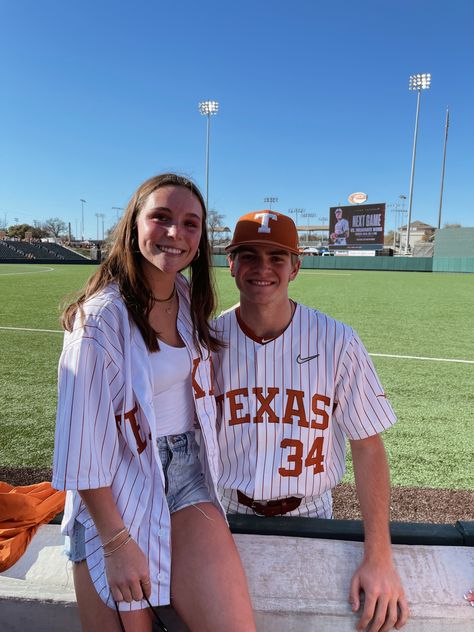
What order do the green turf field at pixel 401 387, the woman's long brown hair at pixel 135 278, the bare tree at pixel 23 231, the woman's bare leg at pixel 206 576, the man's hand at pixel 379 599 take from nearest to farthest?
the woman's bare leg at pixel 206 576 < the man's hand at pixel 379 599 < the woman's long brown hair at pixel 135 278 < the green turf field at pixel 401 387 < the bare tree at pixel 23 231

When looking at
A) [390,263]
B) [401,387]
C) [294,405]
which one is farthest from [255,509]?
[390,263]

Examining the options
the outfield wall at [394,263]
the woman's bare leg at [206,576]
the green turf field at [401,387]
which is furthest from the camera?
the outfield wall at [394,263]

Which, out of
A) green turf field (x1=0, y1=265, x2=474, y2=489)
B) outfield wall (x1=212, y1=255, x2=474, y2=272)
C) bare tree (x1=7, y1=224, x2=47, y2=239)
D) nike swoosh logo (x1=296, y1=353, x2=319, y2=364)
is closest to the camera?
nike swoosh logo (x1=296, y1=353, x2=319, y2=364)

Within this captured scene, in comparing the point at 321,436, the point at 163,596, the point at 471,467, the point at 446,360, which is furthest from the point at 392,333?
the point at 163,596

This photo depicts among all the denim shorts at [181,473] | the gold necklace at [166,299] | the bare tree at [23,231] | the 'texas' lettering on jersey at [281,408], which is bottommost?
the denim shorts at [181,473]

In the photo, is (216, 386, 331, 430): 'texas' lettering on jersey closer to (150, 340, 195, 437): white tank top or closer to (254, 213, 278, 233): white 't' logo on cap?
(150, 340, 195, 437): white tank top

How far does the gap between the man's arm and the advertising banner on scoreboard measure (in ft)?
169

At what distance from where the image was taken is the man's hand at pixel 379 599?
1.54 metres

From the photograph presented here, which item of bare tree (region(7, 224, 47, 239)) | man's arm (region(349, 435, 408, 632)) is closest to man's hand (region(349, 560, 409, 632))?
man's arm (region(349, 435, 408, 632))

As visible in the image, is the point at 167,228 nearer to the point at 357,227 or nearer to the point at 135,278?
the point at 135,278

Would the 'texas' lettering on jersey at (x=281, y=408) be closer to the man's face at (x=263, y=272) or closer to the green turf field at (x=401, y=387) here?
the man's face at (x=263, y=272)

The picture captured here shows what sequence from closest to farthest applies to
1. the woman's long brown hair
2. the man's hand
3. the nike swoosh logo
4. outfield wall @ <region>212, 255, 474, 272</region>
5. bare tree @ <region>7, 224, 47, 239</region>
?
1. the man's hand
2. the woman's long brown hair
3. the nike swoosh logo
4. outfield wall @ <region>212, 255, 474, 272</region>
5. bare tree @ <region>7, 224, 47, 239</region>

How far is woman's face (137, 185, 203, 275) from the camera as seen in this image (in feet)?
5.79

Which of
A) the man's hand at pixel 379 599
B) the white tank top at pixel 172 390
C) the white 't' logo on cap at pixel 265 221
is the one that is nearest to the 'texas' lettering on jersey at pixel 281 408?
the white tank top at pixel 172 390
